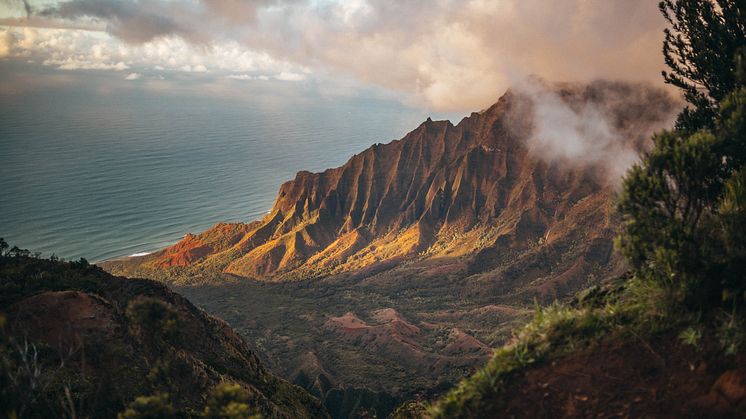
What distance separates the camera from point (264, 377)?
47.5 meters

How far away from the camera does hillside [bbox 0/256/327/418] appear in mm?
19031

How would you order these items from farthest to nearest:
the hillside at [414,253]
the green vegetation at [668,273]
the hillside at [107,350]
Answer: the hillside at [414,253]
the hillside at [107,350]
the green vegetation at [668,273]

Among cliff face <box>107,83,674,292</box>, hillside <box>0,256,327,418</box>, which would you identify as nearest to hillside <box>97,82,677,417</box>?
cliff face <box>107,83,674,292</box>

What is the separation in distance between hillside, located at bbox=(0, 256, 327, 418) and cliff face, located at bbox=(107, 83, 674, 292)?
8412cm

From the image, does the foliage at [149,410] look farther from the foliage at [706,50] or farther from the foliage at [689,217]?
the foliage at [706,50]

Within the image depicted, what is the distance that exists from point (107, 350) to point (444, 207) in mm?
134017

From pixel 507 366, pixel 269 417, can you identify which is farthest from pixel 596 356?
pixel 269 417

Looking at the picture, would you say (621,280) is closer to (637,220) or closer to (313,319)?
(637,220)

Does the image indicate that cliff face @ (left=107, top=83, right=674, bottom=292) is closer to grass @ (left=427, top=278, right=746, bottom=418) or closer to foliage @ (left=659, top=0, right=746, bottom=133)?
foliage @ (left=659, top=0, right=746, bottom=133)

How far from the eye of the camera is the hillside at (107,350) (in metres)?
19.0

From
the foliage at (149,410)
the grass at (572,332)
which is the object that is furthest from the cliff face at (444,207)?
the foliage at (149,410)

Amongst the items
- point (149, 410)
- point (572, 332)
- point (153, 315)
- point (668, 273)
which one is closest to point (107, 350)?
point (153, 315)

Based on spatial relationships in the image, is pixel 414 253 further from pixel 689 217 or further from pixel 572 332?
pixel 572 332

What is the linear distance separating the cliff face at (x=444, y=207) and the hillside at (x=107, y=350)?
3312 inches
